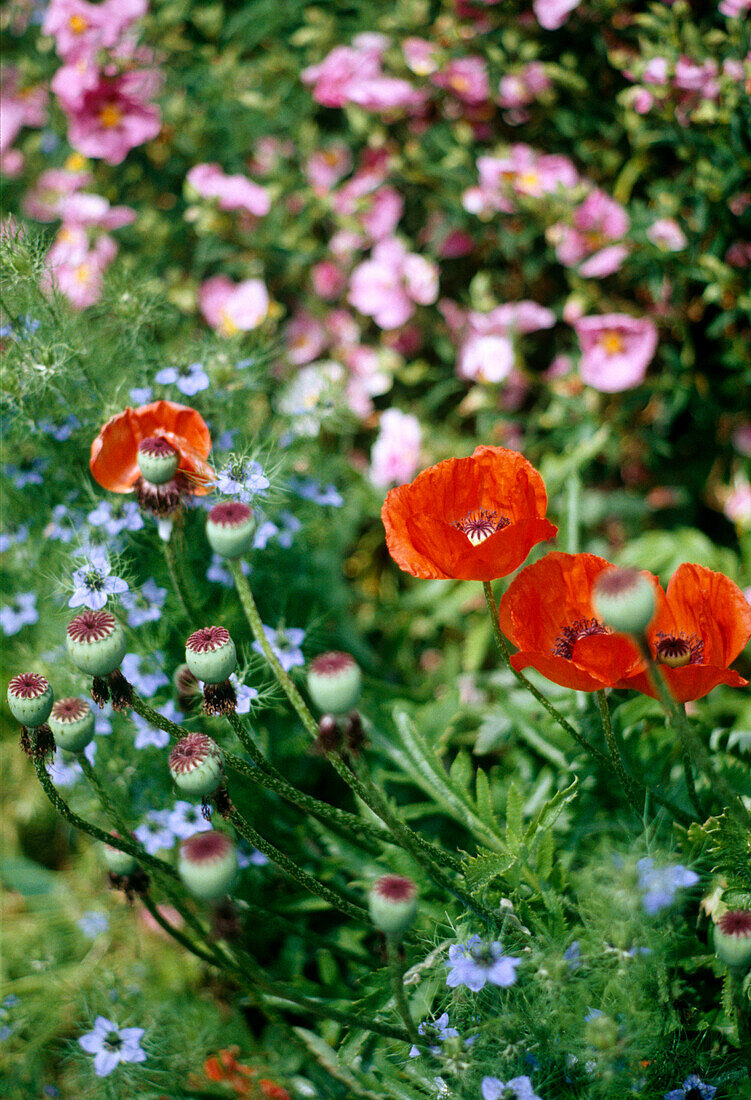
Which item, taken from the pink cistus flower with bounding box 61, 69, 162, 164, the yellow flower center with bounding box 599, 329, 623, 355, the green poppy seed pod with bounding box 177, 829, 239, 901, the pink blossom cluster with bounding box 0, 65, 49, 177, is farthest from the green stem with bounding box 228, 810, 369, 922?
the pink blossom cluster with bounding box 0, 65, 49, 177

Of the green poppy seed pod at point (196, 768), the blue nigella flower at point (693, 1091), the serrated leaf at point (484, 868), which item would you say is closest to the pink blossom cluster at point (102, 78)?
the green poppy seed pod at point (196, 768)

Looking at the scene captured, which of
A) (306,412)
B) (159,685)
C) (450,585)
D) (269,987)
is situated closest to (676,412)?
(450,585)

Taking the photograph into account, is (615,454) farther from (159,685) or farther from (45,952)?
(45,952)

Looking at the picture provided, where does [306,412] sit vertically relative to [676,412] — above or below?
above

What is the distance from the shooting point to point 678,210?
1.83 m

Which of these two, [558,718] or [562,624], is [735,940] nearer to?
[558,718]

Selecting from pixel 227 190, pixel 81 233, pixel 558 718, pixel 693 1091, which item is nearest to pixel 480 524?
pixel 558 718

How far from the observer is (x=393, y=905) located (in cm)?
78

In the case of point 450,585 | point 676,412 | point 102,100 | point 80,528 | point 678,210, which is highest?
point 102,100

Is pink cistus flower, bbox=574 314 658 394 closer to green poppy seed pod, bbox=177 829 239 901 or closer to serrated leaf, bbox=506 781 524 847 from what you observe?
serrated leaf, bbox=506 781 524 847

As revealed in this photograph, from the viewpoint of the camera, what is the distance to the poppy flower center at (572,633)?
1.13 metres

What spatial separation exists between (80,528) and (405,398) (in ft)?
3.78

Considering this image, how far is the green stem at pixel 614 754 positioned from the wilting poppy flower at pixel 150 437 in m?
0.57

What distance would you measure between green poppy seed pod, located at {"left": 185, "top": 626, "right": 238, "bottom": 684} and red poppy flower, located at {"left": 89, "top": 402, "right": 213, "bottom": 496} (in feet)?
1.01
